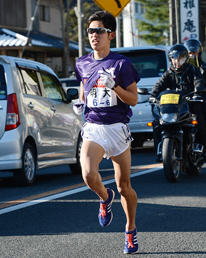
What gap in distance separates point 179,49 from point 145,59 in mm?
5094

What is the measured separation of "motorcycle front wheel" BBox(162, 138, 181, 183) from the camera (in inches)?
369

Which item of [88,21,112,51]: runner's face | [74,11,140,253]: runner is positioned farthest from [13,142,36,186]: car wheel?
[88,21,112,51]: runner's face

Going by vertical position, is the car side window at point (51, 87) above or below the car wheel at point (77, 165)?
above

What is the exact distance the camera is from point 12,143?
31.1 feet

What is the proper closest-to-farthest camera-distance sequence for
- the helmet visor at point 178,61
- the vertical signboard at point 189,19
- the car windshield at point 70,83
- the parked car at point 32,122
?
1. the parked car at point 32,122
2. the helmet visor at point 178,61
3. the car windshield at point 70,83
4. the vertical signboard at point 189,19

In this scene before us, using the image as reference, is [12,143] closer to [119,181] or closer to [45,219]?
[45,219]

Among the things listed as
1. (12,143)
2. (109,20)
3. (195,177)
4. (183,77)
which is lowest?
(195,177)

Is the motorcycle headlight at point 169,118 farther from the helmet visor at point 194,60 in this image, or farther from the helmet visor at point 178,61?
the helmet visor at point 194,60

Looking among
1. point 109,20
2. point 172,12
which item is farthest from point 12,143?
point 172,12

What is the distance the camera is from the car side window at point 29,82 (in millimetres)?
10016

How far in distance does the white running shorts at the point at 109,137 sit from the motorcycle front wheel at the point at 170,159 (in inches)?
155

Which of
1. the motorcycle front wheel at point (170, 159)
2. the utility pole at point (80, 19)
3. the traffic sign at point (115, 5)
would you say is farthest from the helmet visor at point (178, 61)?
the utility pole at point (80, 19)

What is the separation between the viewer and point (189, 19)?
3453cm

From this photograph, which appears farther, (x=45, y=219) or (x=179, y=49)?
(x=179, y=49)
